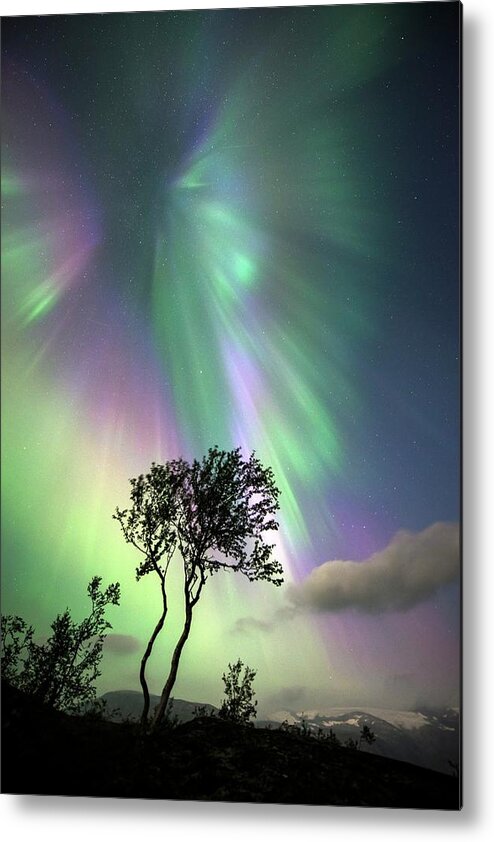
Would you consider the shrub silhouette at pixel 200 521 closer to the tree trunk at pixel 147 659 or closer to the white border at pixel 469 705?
the tree trunk at pixel 147 659

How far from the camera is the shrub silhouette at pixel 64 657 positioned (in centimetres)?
241

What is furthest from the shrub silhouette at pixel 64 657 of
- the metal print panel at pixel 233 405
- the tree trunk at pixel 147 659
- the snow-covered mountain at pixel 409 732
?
the snow-covered mountain at pixel 409 732

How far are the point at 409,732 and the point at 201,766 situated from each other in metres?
0.50

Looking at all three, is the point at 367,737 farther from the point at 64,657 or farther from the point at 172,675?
the point at 64,657

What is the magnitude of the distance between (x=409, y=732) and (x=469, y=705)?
0.51 ft

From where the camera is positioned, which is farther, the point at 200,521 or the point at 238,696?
the point at 200,521

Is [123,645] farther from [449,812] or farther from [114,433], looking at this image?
[449,812]

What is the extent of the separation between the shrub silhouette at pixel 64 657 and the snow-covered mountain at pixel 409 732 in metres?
0.57

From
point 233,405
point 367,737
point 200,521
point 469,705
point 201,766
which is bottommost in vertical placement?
point 201,766

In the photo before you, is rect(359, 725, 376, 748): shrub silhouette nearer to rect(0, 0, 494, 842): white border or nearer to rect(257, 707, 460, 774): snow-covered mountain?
rect(257, 707, 460, 774): snow-covered mountain

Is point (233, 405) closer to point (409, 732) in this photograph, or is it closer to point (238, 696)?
point (238, 696)

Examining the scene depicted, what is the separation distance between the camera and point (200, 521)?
246 cm

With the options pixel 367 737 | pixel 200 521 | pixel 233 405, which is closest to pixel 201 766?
pixel 367 737

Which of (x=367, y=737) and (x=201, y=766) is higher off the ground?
(x=367, y=737)
